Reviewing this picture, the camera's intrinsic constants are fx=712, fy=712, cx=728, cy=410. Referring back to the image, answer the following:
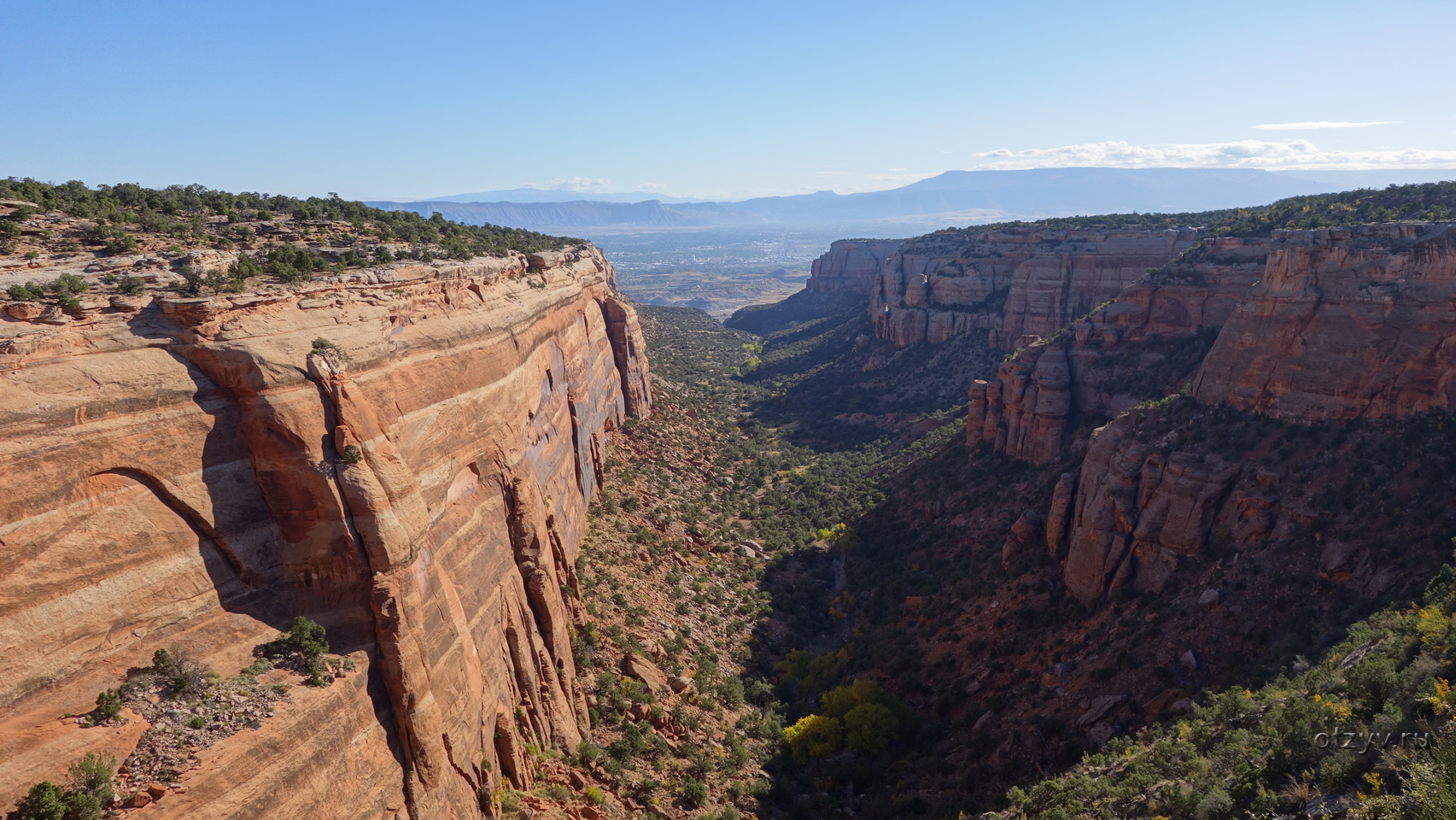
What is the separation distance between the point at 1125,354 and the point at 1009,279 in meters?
36.3

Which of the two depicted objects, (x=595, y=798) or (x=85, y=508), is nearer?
(x=85, y=508)

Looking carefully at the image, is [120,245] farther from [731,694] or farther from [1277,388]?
[1277,388]

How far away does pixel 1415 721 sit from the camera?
15711 millimetres

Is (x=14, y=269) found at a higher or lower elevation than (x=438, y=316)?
higher

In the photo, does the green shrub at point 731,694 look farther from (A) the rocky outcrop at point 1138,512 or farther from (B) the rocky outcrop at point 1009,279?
(B) the rocky outcrop at point 1009,279

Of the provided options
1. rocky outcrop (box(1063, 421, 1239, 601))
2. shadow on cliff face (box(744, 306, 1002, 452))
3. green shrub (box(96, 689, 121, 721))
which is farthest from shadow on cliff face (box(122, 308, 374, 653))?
shadow on cliff face (box(744, 306, 1002, 452))

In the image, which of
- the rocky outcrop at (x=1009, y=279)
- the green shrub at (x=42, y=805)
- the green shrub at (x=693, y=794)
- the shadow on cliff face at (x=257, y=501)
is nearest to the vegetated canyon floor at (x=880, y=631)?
the green shrub at (x=693, y=794)

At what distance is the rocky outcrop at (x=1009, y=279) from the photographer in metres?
68.0

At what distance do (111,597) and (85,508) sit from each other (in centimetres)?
191

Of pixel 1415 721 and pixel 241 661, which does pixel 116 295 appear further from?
pixel 1415 721

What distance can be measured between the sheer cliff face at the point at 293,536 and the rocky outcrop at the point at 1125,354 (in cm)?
3593

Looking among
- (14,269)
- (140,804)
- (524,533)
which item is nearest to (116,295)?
(14,269)

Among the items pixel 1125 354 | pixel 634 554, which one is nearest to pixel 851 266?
pixel 1125 354

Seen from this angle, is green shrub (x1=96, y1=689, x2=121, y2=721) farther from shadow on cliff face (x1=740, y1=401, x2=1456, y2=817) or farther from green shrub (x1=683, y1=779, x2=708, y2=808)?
shadow on cliff face (x1=740, y1=401, x2=1456, y2=817)
